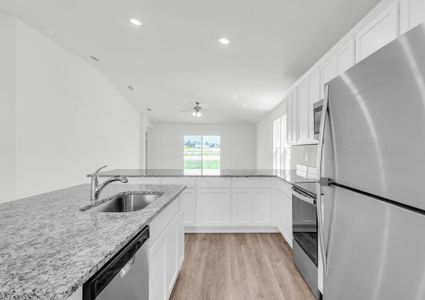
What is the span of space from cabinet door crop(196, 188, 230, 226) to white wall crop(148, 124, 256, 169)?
6619 mm

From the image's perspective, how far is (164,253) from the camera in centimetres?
158

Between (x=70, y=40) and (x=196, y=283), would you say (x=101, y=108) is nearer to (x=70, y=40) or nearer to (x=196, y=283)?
(x=70, y=40)

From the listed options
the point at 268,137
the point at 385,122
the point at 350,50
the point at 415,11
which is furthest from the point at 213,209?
the point at 268,137

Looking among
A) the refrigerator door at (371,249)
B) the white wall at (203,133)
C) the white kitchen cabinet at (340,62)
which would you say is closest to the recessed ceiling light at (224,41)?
the white kitchen cabinet at (340,62)

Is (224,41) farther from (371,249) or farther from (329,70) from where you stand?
(371,249)

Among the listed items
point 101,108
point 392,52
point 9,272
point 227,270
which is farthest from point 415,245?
point 101,108

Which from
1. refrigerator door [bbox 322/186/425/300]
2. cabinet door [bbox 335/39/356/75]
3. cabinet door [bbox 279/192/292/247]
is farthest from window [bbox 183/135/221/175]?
refrigerator door [bbox 322/186/425/300]

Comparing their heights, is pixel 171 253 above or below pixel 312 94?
below

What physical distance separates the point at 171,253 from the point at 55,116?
349 cm

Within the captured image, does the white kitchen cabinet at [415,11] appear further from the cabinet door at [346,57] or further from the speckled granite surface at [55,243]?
the speckled granite surface at [55,243]

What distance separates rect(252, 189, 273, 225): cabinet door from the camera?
333 centimetres

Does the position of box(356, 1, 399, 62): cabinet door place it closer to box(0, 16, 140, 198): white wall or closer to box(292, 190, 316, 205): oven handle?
box(292, 190, 316, 205): oven handle

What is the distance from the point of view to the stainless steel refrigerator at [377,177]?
715 millimetres

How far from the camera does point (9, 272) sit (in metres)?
0.68
